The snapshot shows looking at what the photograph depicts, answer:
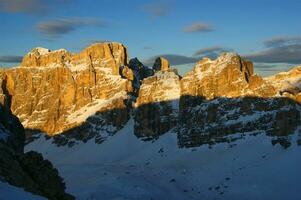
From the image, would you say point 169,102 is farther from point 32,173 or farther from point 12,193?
point 12,193

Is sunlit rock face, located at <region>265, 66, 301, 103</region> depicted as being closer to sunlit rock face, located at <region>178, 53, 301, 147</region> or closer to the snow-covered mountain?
the snow-covered mountain

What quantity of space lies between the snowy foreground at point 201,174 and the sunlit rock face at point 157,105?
879 cm

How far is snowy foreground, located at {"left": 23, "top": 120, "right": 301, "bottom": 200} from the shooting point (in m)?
84.3

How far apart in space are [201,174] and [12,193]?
77.9 metres

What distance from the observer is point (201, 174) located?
343 ft

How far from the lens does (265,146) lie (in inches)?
4400

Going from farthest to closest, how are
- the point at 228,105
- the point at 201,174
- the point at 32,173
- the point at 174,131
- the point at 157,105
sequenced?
the point at 157,105 → the point at 174,131 → the point at 228,105 → the point at 201,174 → the point at 32,173

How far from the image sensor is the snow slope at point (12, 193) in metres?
28.6

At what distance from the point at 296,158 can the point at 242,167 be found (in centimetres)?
1045

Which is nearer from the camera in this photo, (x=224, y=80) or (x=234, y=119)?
(x=234, y=119)

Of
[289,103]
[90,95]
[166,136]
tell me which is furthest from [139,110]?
[289,103]

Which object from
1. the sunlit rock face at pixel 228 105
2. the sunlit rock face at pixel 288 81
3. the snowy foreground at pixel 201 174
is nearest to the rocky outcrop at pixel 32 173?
the snowy foreground at pixel 201 174

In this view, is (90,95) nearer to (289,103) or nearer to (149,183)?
(289,103)

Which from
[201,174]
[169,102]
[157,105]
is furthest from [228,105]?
[157,105]
